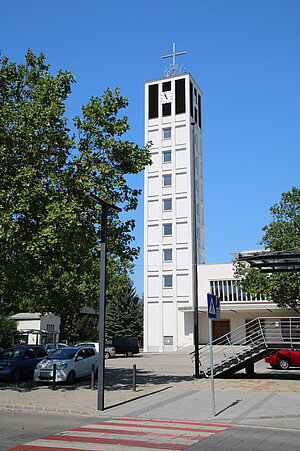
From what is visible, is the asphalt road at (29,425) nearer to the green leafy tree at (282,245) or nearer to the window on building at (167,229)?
the green leafy tree at (282,245)

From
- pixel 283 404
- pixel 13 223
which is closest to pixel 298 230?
pixel 283 404

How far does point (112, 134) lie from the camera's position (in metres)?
17.6

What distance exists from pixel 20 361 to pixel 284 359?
1366 centimetres

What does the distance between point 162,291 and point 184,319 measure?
406cm

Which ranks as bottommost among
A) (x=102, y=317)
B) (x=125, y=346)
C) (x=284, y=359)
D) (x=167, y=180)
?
(x=125, y=346)

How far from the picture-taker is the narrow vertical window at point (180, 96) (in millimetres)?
56900

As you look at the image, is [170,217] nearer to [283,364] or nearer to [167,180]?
[167,180]

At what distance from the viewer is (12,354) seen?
22.1 metres

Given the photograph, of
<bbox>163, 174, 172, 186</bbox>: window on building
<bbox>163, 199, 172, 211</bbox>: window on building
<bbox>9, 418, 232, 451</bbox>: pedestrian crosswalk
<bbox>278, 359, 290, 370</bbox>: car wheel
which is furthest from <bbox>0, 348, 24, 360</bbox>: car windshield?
<bbox>163, 174, 172, 186</bbox>: window on building

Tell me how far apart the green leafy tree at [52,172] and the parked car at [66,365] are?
13.0ft

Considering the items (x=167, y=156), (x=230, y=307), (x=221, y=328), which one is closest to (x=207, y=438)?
(x=230, y=307)

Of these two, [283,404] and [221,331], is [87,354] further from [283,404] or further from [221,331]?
[221,331]

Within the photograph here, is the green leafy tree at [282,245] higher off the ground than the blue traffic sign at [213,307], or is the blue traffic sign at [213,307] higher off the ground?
the green leafy tree at [282,245]

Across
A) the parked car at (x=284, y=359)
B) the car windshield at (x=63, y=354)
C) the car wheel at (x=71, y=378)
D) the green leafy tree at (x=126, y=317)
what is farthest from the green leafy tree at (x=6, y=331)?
the parked car at (x=284, y=359)
